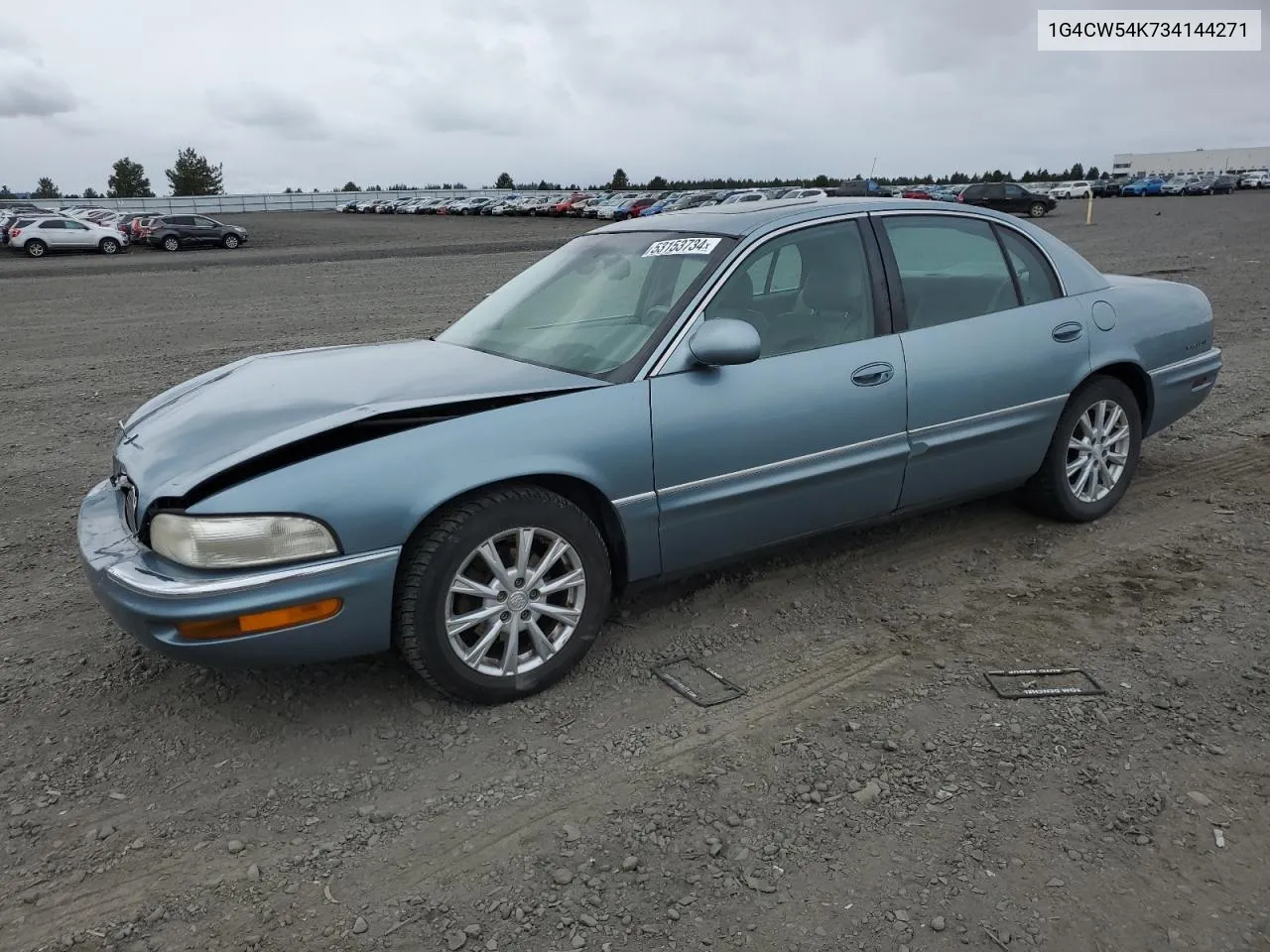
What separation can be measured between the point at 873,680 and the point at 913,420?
3.80 ft

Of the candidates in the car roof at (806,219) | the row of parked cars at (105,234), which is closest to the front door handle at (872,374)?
the car roof at (806,219)

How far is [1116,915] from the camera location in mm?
2371

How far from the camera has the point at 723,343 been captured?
3.50 metres

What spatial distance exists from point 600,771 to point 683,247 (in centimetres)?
213

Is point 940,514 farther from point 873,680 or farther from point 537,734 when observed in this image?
point 537,734

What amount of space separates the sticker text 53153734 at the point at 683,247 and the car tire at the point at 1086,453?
6.27 feet

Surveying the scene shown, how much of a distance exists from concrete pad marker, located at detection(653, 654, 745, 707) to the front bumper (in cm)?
101

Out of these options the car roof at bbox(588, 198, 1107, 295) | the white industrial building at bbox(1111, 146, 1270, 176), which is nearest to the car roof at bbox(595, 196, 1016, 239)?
the car roof at bbox(588, 198, 1107, 295)

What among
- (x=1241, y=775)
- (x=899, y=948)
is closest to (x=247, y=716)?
(x=899, y=948)

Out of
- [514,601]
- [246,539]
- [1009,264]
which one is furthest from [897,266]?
[246,539]

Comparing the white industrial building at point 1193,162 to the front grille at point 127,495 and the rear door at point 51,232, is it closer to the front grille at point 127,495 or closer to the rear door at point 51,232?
the rear door at point 51,232

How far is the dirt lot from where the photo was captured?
2432 millimetres

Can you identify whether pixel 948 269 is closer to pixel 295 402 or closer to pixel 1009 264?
pixel 1009 264

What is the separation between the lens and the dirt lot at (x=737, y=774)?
2432 millimetres
